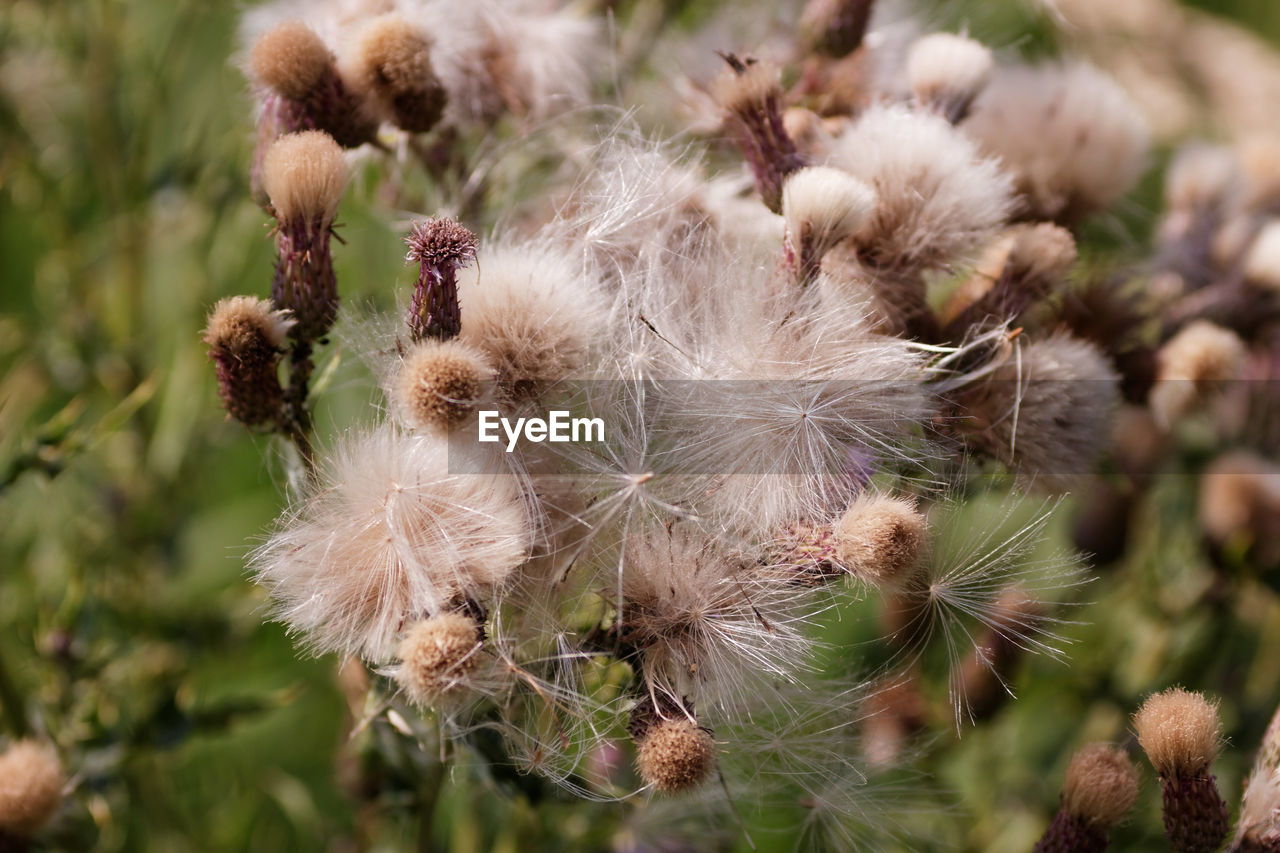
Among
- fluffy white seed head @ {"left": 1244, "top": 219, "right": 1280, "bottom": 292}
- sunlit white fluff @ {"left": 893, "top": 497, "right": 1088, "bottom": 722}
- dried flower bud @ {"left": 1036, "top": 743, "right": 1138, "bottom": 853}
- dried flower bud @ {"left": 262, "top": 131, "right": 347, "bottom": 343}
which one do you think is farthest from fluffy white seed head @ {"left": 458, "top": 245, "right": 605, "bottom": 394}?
fluffy white seed head @ {"left": 1244, "top": 219, "right": 1280, "bottom": 292}

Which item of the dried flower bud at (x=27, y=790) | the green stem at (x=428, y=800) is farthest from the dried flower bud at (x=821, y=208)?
the dried flower bud at (x=27, y=790)

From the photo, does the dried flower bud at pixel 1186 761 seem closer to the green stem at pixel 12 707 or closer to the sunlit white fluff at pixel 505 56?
the sunlit white fluff at pixel 505 56

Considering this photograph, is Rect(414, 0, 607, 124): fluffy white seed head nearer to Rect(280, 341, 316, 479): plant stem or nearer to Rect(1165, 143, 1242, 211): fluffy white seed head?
Rect(280, 341, 316, 479): plant stem

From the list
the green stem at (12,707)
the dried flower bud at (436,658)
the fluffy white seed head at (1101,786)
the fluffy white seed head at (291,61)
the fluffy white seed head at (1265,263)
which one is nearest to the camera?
the dried flower bud at (436,658)

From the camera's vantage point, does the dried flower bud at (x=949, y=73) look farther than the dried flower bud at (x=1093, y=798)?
Yes

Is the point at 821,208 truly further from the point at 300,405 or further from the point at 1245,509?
the point at 1245,509

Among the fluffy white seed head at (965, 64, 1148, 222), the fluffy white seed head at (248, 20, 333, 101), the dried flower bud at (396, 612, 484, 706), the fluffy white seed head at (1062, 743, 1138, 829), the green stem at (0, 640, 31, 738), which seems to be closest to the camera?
the dried flower bud at (396, 612, 484, 706)

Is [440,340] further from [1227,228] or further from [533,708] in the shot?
[1227,228]
